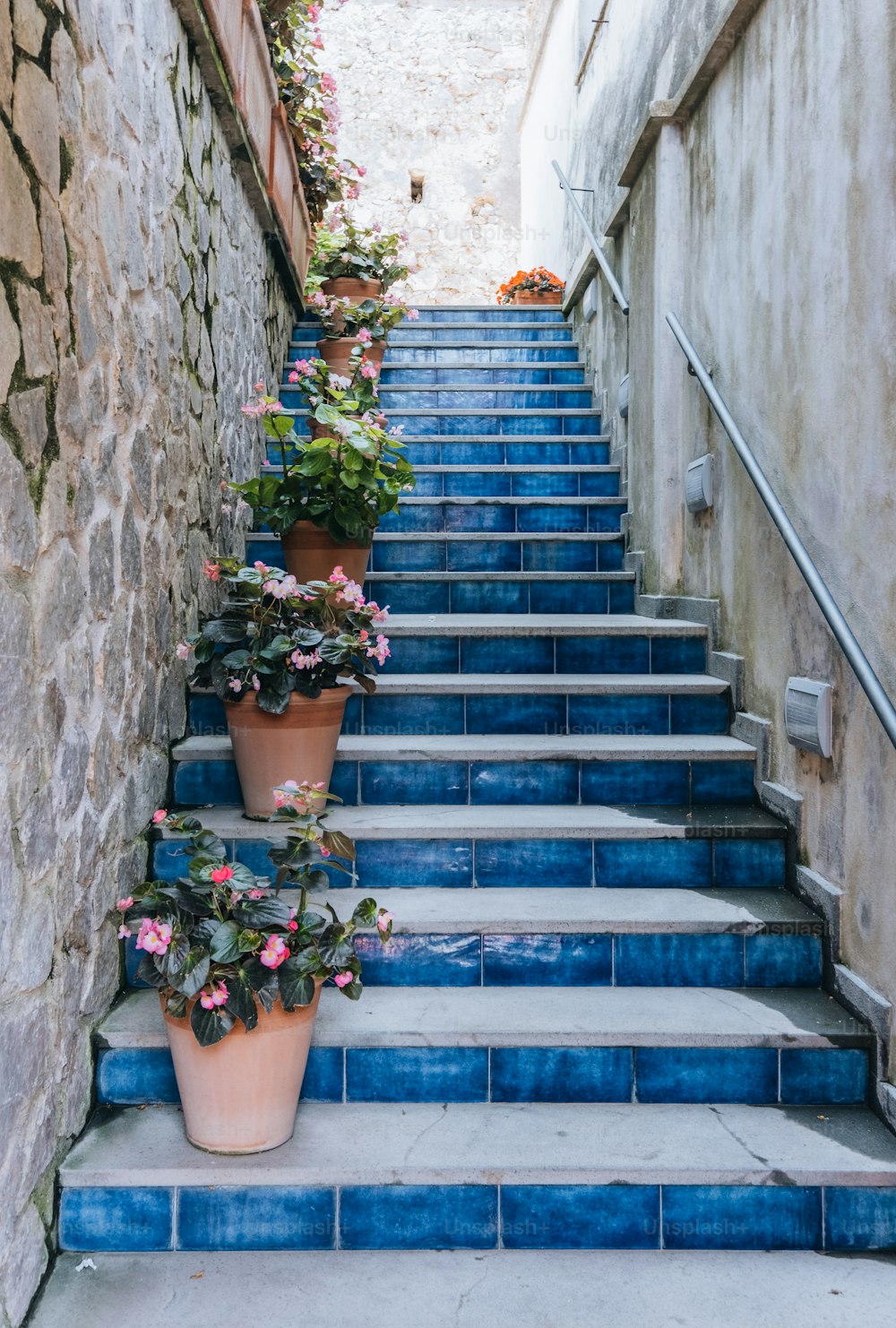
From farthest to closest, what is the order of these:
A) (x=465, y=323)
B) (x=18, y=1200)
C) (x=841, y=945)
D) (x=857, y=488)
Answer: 1. (x=465, y=323)
2. (x=841, y=945)
3. (x=857, y=488)
4. (x=18, y=1200)

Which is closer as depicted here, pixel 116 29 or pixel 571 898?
pixel 116 29

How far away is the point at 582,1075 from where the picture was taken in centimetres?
185

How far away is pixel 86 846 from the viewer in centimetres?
178

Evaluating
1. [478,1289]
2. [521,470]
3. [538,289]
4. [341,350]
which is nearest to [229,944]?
[478,1289]

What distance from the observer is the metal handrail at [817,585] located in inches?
65.0

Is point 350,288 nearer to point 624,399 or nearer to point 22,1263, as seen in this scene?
point 624,399

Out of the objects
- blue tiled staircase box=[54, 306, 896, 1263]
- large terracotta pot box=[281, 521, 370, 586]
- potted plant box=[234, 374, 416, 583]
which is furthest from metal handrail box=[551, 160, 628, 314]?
large terracotta pot box=[281, 521, 370, 586]

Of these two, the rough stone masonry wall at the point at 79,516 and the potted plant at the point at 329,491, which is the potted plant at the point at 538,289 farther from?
the rough stone masonry wall at the point at 79,516

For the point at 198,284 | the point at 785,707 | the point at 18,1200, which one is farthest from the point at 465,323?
the point at 18,1200

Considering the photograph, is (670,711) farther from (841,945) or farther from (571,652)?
(841,945)

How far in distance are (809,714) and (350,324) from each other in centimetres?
334

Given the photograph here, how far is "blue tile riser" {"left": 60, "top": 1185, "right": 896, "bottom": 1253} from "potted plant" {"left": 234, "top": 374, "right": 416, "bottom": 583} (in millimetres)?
1798

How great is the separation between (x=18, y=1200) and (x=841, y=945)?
152 cm

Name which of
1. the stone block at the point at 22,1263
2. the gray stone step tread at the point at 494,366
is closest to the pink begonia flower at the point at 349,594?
the stone block at the point at 22,1263
